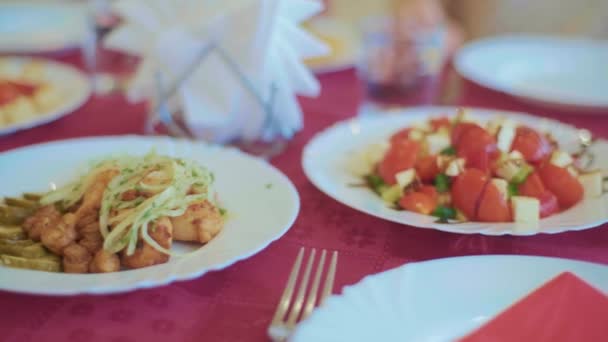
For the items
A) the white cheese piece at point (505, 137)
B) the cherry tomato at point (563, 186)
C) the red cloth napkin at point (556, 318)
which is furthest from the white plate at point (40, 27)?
the red cloth napkin at point (556, 318)

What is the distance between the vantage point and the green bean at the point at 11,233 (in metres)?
0.90

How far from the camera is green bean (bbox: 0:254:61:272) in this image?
2.69 feet

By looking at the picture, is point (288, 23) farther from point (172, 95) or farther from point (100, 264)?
point (100, 264)

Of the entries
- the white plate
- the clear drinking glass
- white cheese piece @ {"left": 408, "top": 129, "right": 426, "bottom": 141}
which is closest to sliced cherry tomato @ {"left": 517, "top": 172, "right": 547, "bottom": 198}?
white cheese piece @ {"left": 408, "top": 129, "right": 426, "bottom": 141}

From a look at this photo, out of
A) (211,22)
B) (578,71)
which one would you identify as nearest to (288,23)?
(211,22)

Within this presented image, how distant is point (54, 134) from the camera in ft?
4.71

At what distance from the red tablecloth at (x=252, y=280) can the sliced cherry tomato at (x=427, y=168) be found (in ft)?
0.42

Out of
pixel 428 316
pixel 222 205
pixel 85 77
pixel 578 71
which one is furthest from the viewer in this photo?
pixel 578 71

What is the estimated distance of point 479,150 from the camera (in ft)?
3.69

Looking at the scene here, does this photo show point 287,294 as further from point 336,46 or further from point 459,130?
point 336,46

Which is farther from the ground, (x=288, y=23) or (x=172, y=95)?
(x=288, y=23)

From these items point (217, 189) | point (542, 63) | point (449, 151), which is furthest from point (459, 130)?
point (542, 63)

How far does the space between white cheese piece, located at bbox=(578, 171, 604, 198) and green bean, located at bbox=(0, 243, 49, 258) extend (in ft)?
2.86

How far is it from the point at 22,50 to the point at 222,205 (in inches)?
50.5
